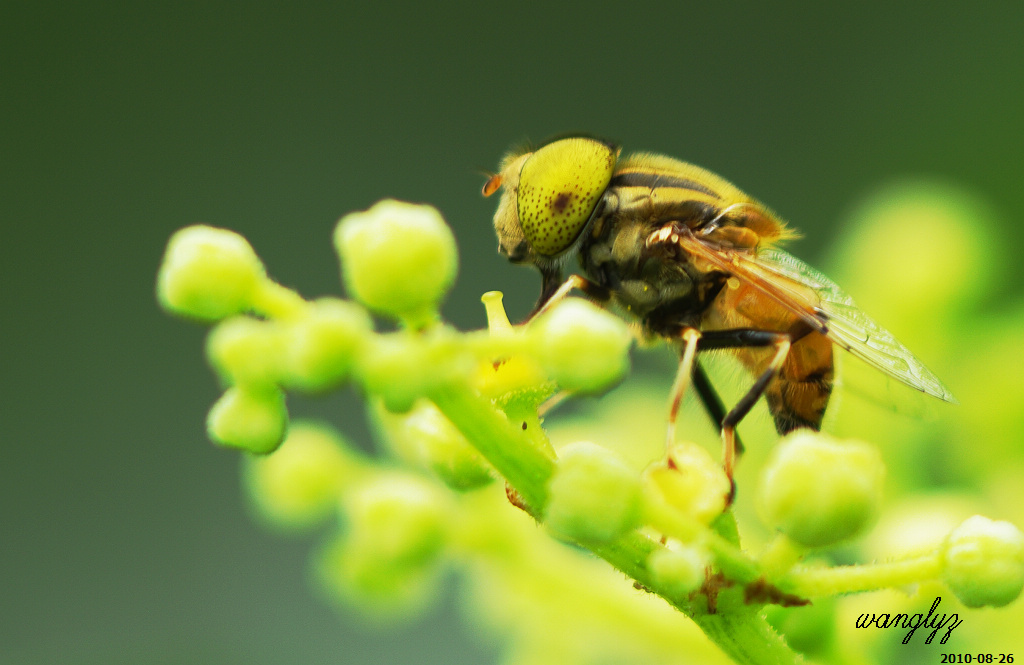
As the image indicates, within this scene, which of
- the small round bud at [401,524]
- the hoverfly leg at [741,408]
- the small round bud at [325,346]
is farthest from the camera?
the hoverfly leg at [741,408]

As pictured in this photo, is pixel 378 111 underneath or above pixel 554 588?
above

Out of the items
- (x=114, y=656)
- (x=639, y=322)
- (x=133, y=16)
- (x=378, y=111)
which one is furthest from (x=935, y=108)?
(x=133, y=16)

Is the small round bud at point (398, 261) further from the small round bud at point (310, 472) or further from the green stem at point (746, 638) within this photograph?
the small round bud at point (310, 472)

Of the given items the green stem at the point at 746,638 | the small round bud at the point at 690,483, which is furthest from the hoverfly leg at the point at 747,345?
the green stem at the point at 746,638

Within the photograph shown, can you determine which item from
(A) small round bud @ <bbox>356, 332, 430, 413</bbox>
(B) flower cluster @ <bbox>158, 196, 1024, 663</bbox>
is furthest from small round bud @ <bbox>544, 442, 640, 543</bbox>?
(A) small round bud @ <bbox>356, 332, 430, 413</bbox>

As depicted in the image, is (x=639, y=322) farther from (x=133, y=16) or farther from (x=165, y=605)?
(x=133, y=16)

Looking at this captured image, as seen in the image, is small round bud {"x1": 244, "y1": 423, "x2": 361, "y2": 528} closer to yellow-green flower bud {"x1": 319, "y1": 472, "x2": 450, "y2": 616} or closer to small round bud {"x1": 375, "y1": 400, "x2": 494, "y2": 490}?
yellow-green flower bud {"x1": 319, "y1": 472, "x2": 450, "y2": 616}

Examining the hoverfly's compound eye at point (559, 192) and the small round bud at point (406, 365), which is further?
the hoverfly's compound eye at point (559, 192)
